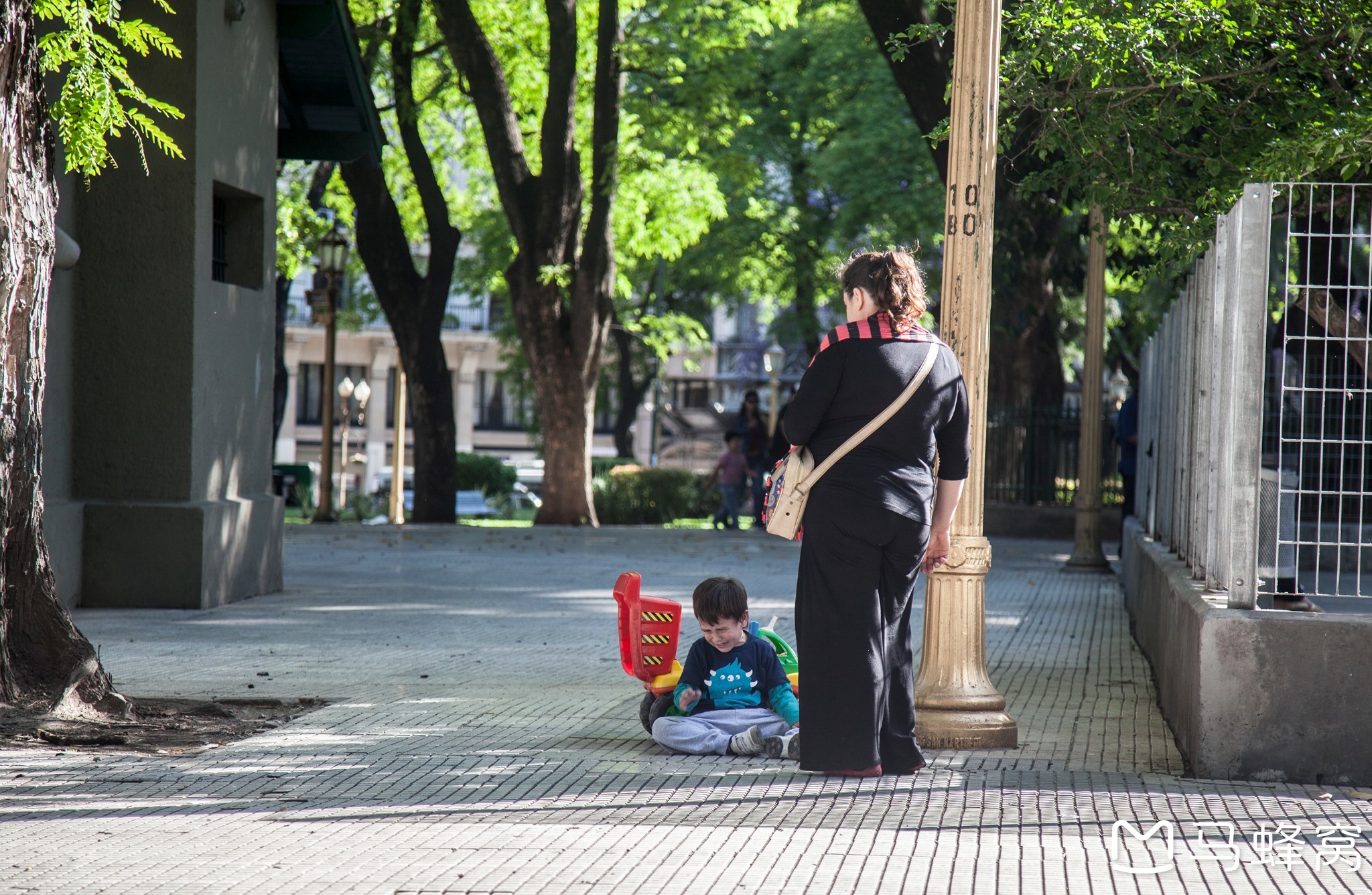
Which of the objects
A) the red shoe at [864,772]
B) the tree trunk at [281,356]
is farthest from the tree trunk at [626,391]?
the red shoe at [864,772]

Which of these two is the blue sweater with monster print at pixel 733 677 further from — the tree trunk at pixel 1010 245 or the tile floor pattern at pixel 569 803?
the tree trunk at pixel 1010 245

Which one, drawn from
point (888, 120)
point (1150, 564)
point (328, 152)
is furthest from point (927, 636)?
point (888, 120)

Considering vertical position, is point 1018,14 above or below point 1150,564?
above

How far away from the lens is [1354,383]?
9.02m

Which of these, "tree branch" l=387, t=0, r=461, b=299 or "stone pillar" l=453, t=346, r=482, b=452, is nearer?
"tree branch" l=387, t=0, r=461, b=299

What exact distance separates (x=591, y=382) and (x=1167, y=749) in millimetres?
17074

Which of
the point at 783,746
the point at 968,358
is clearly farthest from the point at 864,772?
the point at 968,358

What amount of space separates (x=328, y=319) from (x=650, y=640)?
18741 mm

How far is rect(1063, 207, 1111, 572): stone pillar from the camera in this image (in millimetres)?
15344

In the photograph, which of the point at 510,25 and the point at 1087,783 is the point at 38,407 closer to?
the point at 1087,783

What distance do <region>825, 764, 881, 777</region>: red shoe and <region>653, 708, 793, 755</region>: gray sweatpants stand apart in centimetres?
48

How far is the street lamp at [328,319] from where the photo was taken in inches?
920

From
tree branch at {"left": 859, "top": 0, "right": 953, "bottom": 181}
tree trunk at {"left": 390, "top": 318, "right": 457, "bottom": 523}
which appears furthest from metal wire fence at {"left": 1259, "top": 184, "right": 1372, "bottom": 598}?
tree trunk at {"left": 390, "top": 318, "right": 457, "bottom": 523}

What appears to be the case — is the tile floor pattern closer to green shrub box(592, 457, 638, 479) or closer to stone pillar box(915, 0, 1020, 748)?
stone pillar box(915, 0, 1020, 748)
